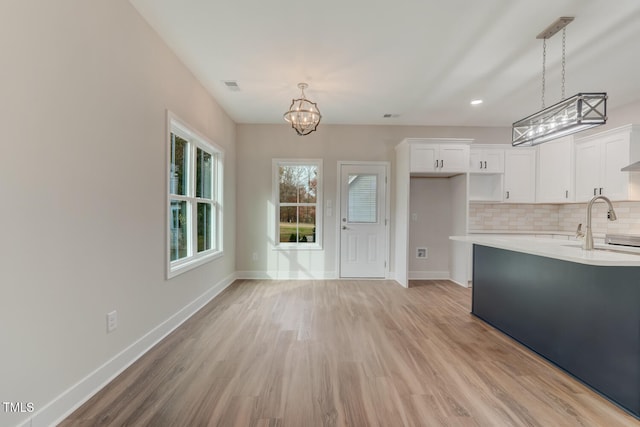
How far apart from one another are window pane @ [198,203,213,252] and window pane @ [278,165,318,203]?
138cm

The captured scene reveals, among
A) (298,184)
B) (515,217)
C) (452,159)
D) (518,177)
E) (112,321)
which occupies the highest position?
(452,159)

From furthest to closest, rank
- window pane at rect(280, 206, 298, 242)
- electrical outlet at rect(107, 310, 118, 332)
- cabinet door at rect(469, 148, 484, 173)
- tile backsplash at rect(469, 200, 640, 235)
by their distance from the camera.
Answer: window pane at rect(280, 206, 298, 242)
tile backsplash at rect(469, 200, 640, 235)
cabinet door at rect(469, 148, 484, 173)
electrical outlet at rect(107, 310, 118, 332)

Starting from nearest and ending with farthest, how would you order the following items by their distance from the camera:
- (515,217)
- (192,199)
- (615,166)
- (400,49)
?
(400,49)
(192,199)
(615,166)
(515,217)

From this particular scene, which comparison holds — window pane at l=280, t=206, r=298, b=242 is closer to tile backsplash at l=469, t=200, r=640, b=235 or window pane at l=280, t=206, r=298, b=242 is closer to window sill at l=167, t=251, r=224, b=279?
window sill at l=167, t=251, r=224, b=279

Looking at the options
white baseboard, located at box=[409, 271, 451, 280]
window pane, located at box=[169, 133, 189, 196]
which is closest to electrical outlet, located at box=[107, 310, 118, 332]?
window pane, located at box=[169, 133, 189, 196]

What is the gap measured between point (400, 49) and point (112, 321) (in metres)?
3.31

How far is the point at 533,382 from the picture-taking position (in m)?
2.01

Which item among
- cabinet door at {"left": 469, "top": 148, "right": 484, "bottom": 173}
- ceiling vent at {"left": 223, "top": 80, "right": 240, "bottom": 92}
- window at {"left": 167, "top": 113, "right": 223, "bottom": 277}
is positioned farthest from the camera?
cabinet door at {"left": 469, "top": 148, "right": 484, "bottom": 173}

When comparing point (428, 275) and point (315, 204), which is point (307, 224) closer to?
point (315, 204)

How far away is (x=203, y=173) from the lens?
3889 millimetres

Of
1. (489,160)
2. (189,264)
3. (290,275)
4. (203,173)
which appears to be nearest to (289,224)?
(290,275)

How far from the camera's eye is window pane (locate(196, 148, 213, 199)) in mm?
3693

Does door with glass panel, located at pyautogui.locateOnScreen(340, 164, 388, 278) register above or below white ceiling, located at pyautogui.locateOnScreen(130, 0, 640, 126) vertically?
below

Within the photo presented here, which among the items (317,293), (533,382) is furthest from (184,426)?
(317,293)
